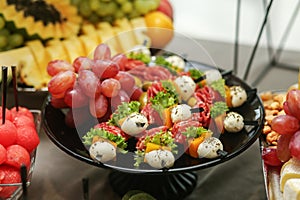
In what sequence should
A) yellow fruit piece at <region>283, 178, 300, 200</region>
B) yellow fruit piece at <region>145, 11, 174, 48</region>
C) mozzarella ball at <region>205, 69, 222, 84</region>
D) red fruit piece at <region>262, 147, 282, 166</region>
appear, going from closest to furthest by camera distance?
yellow fruit piece at <region>283, 178, 300, 200</region>
red fruit piece at <region>262, 147, 282, 166</region>
mozzarella ball at <region>205, 69, 222, 84</region>
yellow fruit piece at <region>145, 11, 174, 48</region>

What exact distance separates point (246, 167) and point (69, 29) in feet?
1.98

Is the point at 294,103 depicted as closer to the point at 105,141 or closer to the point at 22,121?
the point at 105,141

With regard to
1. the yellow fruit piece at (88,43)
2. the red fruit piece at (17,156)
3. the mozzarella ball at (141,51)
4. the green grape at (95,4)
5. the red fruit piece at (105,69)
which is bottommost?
the red fruit piece at (17,156)

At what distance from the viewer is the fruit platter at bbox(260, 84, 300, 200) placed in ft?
3.01

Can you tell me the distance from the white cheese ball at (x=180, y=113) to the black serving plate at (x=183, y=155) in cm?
7

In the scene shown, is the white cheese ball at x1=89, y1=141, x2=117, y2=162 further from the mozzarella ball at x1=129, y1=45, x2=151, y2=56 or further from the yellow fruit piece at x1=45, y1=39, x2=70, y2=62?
the yellow fruit piece at x1=45, y1=39, x2=70, y2=62

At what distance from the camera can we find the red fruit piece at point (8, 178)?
93cm

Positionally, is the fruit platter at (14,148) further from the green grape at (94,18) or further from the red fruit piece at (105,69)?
the green grape at (94,18)

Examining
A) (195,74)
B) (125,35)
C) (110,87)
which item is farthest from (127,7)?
(110,87)

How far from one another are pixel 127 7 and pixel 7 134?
2.08 ft

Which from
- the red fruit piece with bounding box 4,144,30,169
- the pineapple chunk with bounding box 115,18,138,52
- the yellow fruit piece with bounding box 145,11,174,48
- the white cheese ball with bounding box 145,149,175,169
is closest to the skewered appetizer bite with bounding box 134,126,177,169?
the white cheese ball with bounding box 145,149,175,169

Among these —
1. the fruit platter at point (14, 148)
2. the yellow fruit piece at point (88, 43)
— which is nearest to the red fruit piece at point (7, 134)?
the fruit platter at point (14, 148)

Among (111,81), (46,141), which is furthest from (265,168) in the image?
(46,141)

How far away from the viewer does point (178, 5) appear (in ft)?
7.56
